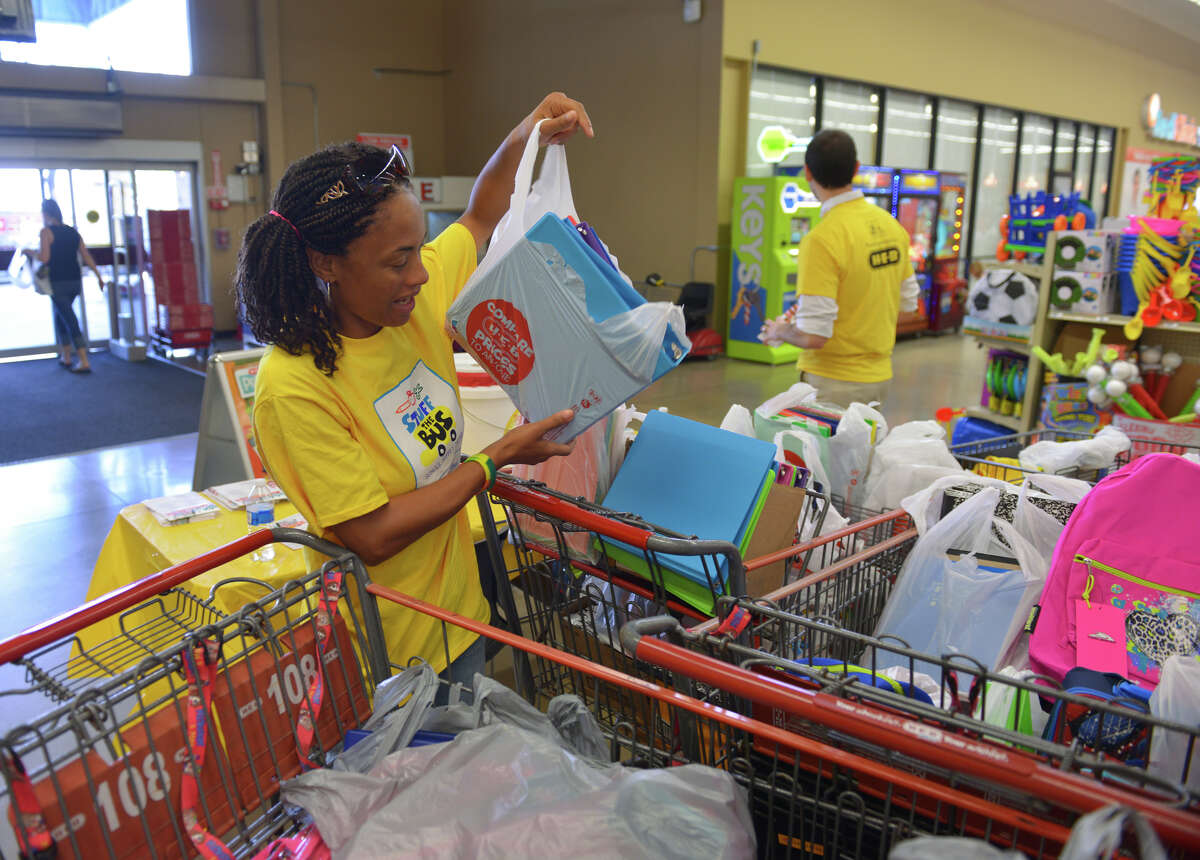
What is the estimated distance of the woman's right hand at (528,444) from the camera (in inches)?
64.2

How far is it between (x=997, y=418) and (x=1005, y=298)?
739mm

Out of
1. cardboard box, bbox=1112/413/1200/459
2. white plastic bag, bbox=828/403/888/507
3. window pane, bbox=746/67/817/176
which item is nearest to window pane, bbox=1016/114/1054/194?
window pane, bbox=746/67/817/176

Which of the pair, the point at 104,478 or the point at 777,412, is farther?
the point at 104,478

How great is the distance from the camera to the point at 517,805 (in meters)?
1.17

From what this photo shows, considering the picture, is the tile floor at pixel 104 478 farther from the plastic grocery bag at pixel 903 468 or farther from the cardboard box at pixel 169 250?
the cardboard box at pixel 169 250

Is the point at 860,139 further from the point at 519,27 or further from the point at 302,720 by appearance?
the point at 302,720

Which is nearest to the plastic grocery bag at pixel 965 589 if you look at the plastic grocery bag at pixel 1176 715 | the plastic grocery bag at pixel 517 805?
the plastic grocery bag at pixel 1176 715

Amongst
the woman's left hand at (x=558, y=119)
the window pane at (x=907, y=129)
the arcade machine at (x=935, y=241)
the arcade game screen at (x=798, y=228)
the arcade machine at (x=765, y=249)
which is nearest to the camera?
the woman's left hand at (x=558, y=119)

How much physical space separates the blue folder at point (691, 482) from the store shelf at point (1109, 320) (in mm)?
3581

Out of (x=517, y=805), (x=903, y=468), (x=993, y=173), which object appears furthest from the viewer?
(x=993, y=173)

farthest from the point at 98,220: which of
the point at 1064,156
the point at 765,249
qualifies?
the point at 1064,156

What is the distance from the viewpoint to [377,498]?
1495 mm

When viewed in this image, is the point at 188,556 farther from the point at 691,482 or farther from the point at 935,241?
the point at 935,241

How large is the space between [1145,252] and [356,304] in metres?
4.53
